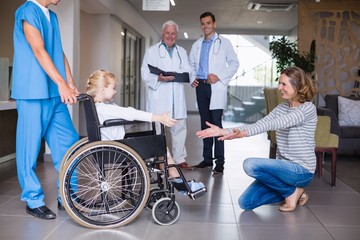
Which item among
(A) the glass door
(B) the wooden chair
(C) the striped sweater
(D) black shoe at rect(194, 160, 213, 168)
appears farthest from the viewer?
(A) the glass door

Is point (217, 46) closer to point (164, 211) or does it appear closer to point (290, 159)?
point (290, 159)

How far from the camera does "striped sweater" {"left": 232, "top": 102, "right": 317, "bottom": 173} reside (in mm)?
2967

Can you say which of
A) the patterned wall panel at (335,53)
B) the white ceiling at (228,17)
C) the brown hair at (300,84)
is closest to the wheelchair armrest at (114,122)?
the brown hair at (300,84)

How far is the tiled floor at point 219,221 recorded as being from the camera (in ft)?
8.33

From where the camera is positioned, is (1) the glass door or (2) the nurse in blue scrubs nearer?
(2) the nurse in blue scrubs

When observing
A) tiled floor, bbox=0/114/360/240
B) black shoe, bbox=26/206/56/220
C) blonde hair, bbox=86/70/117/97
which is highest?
blonde hair, bbox=86/70/117/97

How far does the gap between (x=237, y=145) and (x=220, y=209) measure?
3.97 metres

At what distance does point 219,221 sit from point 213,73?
2012 millimetres

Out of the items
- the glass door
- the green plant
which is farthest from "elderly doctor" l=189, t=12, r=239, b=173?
the glass door

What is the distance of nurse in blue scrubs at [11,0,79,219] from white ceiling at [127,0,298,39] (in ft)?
21.4

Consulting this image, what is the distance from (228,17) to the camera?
37.0ft

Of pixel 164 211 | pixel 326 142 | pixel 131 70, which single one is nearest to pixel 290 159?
pixel 164 211

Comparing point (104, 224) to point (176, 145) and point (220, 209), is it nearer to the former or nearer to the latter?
point (220, 209)

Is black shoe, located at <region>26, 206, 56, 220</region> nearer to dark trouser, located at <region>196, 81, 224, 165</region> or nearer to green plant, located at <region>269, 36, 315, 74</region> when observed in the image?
dark trouser, located at <region>196, 81, 224, 165</region>
